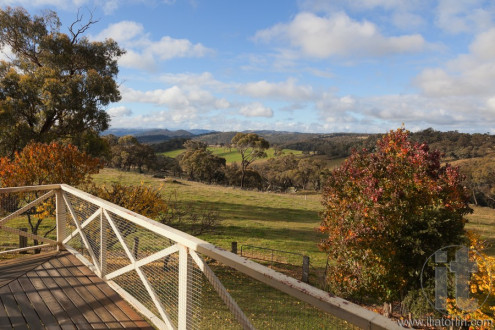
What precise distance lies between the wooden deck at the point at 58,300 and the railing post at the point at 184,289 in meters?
0.60

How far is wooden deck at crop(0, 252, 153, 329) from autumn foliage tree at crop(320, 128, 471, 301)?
572cm

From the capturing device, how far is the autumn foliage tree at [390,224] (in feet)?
23.9

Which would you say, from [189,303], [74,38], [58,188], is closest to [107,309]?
[189,303]

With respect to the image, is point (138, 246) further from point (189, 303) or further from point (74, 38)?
point (74, 38)

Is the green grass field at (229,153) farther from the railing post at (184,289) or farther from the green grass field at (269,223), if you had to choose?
the railing post at (184,289)

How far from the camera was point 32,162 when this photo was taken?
10109 mm

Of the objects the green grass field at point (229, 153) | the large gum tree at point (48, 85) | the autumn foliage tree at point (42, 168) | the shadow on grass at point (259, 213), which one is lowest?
the shadow on grass at point (259, 213)

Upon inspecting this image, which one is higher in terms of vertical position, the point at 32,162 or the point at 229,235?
the point at 32,162

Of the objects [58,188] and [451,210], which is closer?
[58,188]

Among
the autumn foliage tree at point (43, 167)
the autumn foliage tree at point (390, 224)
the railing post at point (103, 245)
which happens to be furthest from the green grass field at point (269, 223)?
the railing post at point (103, 245)

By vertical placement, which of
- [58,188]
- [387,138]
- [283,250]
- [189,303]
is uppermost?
[387,138]

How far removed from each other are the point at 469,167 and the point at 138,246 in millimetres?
59670

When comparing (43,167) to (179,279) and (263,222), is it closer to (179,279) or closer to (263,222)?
(179,279)

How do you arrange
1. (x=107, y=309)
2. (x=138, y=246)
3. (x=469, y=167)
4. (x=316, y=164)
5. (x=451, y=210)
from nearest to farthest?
1. (x=107, y=309)
2. (x=138, y=246)
3. (x=451, y=210)
4. (x=469, y=167)
5. (x=316, y=164)
